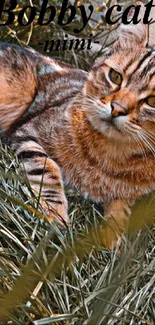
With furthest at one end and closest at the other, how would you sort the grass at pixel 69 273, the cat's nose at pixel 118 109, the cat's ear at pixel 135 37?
the cat's ear at pixel 135 37 < the cat's nose at pixel 118 109 < the grass at pixel 69 273

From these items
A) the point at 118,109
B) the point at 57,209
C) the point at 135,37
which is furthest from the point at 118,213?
the point at 135,37

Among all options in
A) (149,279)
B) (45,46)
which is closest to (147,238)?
(149,279)

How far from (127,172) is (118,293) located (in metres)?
0.42

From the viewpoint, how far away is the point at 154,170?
121 cm

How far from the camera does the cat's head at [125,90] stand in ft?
3.56

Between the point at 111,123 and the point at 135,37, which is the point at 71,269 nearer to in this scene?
the point at 111,123

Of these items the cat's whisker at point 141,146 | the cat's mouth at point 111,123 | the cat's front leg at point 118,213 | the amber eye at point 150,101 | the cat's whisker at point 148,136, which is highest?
the amber eye at point 150,101

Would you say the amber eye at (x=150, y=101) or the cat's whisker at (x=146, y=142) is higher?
the amber eye at (x=150, y=101)

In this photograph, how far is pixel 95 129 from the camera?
1197 millimetres

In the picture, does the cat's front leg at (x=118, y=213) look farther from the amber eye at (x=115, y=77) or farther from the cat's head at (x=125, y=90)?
the amber eye at (x=115, y=77)

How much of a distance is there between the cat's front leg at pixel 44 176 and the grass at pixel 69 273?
0.03 metres

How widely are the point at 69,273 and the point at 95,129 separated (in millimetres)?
374

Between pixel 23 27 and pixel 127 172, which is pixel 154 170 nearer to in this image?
pixel 127 172

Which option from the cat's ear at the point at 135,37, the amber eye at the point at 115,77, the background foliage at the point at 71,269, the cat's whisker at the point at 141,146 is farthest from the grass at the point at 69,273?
the cat's ear at the point at 135,37
